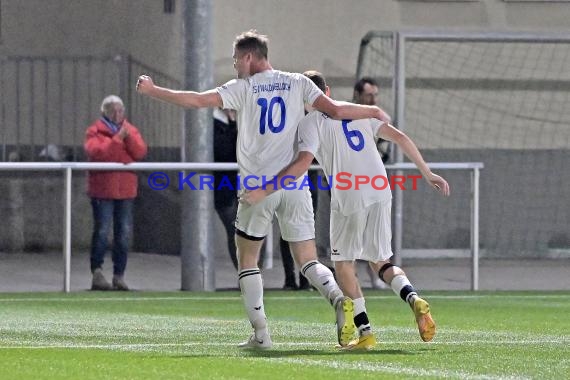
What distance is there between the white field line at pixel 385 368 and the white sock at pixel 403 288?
4.17 feet

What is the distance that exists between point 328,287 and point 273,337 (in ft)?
3.18

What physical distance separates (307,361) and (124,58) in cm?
1443

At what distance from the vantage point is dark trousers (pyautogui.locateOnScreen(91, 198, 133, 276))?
1692 centimetres

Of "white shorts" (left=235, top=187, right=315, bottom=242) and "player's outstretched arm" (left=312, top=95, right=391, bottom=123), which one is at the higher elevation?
"player's outstretched arm" (left=312, top=95, right=391, bottom=123)

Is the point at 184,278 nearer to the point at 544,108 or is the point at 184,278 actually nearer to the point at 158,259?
the point at 158,259

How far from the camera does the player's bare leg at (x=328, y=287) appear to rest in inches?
402

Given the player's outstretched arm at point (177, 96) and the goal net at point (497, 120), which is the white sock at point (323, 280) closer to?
the player's outstretched arm at point (177, 96)

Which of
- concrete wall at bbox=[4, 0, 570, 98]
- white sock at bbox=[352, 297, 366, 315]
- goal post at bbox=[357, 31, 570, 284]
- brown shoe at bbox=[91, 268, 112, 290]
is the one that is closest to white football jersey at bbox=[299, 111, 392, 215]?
white sock at bbox=[352, 297, 366, 315]

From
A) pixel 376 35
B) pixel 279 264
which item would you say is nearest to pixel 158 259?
pixel 279 264

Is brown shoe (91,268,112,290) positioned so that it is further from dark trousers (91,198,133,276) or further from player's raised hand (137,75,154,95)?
player's raised hand (137,75,154,95)

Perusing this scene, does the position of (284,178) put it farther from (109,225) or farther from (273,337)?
(109,225)

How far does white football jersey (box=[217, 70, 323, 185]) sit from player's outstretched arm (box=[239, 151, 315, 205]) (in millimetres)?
102

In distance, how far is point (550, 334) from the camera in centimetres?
1177

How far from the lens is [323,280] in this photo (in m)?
10.6
